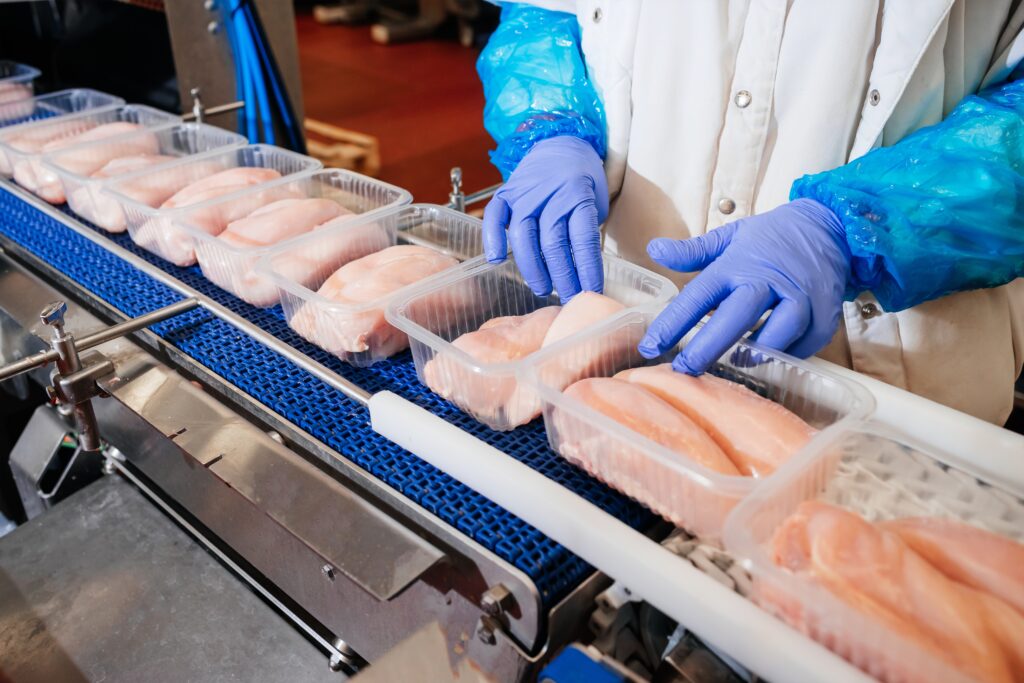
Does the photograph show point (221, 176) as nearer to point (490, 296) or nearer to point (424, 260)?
point (424, 260)

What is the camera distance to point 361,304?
1338 millimetres

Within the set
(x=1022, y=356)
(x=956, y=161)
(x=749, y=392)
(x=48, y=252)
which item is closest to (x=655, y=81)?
(x=956, y=161)

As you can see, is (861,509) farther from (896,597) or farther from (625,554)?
(625,554)

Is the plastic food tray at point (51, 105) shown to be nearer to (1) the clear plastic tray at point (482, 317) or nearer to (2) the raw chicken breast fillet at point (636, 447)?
(1) the clear plastic tray at point (482, 317)

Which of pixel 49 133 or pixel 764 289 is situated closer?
pixel 764 289

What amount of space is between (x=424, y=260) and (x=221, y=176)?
28.3 inches

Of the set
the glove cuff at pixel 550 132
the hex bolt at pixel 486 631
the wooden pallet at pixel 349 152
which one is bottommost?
the wooden pallet at pixel 349 152

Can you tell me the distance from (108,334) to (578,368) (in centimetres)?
84

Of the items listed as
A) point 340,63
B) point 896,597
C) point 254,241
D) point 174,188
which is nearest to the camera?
point 896,597

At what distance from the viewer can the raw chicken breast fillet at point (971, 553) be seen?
0.80 m

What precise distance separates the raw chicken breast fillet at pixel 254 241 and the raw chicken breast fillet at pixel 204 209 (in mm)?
48

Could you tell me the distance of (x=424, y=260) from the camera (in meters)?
1.50

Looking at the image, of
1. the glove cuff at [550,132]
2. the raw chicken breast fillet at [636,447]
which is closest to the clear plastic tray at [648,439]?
the raw chicken breast fillet at [636,447]

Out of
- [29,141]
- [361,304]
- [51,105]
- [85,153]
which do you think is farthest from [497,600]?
[51,105]
